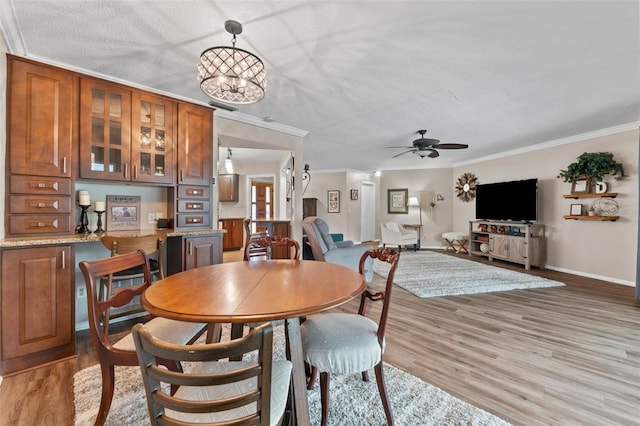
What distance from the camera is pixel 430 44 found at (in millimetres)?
2141

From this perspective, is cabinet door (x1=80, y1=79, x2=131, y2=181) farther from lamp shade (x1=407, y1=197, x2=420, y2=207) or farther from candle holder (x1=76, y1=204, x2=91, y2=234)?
lamp shade (x1=407, y1=197, x2=420, y2=207)

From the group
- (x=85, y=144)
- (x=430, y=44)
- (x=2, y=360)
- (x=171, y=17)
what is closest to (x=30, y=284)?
(x=2, y=360)

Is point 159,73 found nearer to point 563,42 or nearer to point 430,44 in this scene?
point 430,44

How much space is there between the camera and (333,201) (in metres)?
8.66

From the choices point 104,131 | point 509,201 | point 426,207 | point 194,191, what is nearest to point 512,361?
point 194,191

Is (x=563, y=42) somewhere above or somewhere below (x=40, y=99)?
above

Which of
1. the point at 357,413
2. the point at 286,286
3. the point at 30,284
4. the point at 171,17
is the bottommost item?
the point at 357,413

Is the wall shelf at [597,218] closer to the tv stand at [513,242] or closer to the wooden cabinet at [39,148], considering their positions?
the tv stand at [513,242]

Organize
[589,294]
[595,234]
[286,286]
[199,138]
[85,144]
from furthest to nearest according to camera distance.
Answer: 1. [595,234]
2. [589,294]
3. [199,138]
4. [85,144]
5. [286,286]

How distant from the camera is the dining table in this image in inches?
39.6

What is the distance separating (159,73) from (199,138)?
30.3 inches

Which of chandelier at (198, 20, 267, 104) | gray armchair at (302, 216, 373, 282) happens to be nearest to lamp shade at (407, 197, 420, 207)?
gray armchair at (302, 216, 373, 282)

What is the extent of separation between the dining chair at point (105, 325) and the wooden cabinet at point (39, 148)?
128cm

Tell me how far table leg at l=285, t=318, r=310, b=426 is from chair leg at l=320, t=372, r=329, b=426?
208 mm
